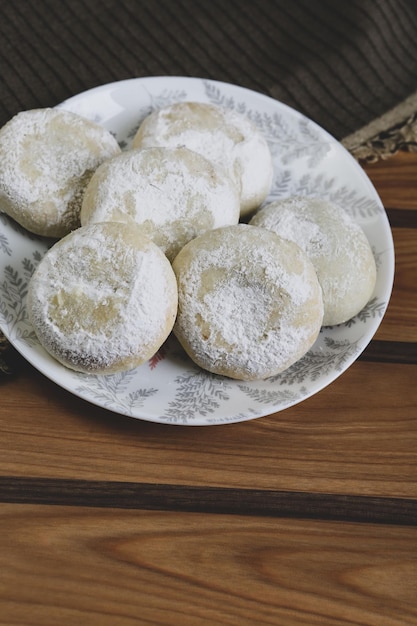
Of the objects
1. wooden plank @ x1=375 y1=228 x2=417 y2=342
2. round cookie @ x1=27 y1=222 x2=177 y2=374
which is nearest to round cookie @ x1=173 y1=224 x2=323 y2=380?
round cookie @ x1=27 y1=222 x2=177 y2=374

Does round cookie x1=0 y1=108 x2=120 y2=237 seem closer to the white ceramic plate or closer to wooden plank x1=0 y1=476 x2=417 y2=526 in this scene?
the white ceramic plate

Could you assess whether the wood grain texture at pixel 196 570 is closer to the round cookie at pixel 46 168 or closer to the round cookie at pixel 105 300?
the round cookie at pixel 105 300

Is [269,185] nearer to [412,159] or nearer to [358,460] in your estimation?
[412,159]

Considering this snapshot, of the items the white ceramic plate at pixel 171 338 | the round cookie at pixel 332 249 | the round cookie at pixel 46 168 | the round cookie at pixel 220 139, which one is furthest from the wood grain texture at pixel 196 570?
the round cookie at pixel 220 139

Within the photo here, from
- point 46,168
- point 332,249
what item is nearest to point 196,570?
point 332,249

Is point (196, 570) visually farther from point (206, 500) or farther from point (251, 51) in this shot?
point (251, 51)

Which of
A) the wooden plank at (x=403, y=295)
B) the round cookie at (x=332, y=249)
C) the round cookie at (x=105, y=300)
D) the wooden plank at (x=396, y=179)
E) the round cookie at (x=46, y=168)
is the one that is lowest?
the wooden plank at (x=403, y=295)
